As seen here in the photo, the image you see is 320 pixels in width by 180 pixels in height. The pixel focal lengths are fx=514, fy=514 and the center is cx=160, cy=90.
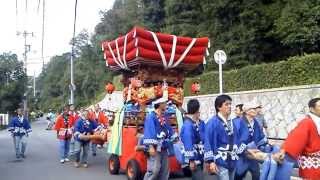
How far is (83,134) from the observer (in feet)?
47.7

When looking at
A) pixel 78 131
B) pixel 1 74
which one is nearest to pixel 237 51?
pixel 78 131

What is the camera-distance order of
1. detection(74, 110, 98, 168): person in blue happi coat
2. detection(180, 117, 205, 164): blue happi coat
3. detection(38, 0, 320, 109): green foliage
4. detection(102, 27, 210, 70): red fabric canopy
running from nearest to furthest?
1. detection(180, 117, 205, 164): blue happi coat
2. detection(102, 27, 210, 70): red fabric canopy
3. detection(74, 110, 98, 168): person in blue happi coat
4. detection(38, 0, 320, 109): green foliage

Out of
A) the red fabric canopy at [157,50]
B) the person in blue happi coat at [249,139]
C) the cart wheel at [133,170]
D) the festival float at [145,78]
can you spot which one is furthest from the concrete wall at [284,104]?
the person in blue happi coat at [249,139]

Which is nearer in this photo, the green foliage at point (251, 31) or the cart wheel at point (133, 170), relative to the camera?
the cart wheel at point (133, 170)

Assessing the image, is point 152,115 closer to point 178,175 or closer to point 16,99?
point 178,175

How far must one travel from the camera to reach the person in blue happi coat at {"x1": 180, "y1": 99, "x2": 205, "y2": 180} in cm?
823

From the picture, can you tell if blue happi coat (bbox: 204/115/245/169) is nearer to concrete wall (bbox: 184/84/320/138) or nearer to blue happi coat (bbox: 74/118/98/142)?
blue happi coat (bbox: 74/118/98/142)

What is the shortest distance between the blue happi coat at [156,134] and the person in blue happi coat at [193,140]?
0.92 feet

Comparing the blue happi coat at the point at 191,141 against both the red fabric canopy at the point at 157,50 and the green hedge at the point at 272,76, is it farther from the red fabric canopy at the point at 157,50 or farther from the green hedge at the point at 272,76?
the green hedge at the point at 272,76

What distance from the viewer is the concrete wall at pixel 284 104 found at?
1672cm

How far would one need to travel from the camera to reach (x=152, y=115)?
846 centimetres

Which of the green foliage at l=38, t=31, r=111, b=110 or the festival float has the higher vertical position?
the green foliage at l=38, t=31, r=111, b=110

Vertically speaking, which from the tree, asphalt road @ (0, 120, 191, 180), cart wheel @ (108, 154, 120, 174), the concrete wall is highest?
the tree

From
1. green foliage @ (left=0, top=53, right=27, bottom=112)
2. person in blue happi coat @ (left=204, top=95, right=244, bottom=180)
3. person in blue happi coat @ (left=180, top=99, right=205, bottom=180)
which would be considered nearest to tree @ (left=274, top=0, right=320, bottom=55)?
person in blue happi coat @ (left=180, top=99, right=205, bottom=180)
